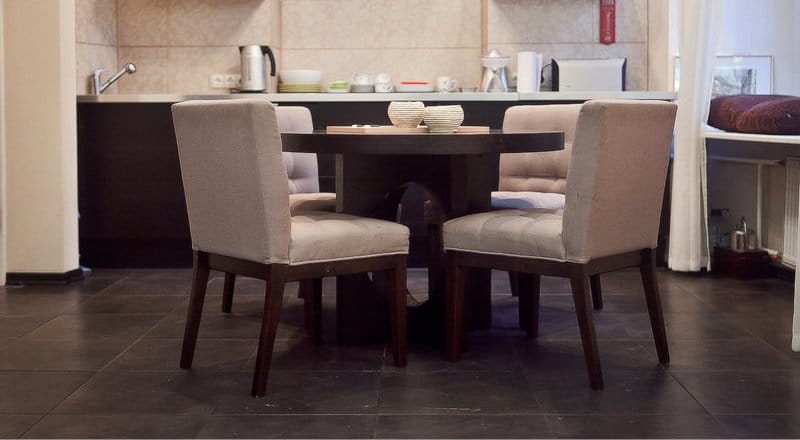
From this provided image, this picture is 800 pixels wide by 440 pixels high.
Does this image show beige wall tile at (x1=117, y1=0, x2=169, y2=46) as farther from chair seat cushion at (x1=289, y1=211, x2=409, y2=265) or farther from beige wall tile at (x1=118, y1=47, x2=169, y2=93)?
chair seat cushion at (x1=289, y1=211, x2=409, y2=265)

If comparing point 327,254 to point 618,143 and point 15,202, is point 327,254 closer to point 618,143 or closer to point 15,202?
point 618,143

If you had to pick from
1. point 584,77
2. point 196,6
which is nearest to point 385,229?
point 584,77

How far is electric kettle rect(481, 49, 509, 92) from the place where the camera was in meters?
5.71

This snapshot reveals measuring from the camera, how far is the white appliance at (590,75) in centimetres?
560

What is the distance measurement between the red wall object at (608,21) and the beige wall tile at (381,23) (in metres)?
0.70

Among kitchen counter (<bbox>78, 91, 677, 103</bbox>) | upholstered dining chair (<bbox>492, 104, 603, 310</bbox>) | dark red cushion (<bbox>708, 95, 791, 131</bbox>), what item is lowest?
upholstered dining chair (<bbox>492, 104, 603, 310</bbox>)

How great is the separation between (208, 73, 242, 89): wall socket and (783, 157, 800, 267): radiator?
2.96 meters

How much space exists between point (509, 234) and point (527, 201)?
2.81 feet

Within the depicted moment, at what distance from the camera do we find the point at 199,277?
3205 mm

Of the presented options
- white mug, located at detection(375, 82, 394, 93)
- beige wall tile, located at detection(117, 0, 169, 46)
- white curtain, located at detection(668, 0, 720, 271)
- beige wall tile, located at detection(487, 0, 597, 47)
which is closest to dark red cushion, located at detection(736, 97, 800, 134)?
white curtain, located at detection(668, 0, 720, 271)

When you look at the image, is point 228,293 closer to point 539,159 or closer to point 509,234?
point 539,159

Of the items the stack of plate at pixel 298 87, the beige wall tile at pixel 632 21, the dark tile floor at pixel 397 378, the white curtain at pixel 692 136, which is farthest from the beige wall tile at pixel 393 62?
the dark tile floor at pixel 397 378

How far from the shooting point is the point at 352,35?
19.8 feet

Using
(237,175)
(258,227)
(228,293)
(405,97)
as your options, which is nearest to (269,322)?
(258,227)
